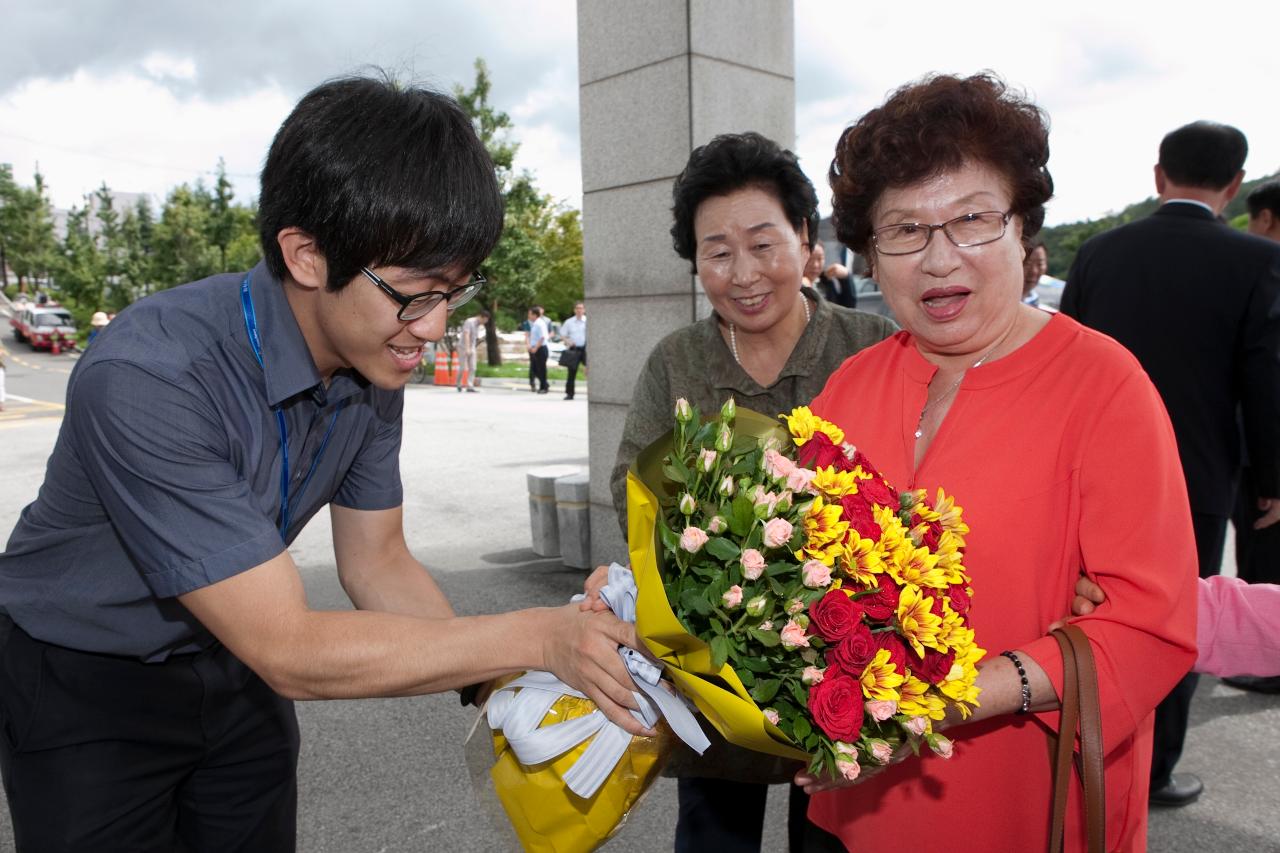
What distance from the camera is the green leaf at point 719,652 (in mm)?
1343

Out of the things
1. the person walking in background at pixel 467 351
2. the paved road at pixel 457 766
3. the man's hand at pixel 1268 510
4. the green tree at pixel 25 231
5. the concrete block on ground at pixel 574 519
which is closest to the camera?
the paved road at pixel 457 766

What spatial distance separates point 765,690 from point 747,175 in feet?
5.89

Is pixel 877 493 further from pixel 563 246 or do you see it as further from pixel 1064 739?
pixel 563 246

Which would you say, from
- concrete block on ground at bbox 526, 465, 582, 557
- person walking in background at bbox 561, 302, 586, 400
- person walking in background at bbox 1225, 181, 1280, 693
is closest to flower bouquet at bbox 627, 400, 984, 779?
person walking in background at bbox 1225, 181, 1280, 693

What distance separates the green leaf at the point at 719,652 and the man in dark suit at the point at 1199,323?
2902 mm

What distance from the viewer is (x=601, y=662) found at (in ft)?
5.37

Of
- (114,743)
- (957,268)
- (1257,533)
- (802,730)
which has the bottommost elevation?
(1257,533)

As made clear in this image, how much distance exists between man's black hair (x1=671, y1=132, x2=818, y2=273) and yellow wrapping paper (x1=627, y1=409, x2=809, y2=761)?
1.50m

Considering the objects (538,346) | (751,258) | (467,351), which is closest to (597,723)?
(751,258)

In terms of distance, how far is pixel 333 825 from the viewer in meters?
3.53

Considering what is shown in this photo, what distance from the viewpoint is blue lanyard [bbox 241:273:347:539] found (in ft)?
5.87

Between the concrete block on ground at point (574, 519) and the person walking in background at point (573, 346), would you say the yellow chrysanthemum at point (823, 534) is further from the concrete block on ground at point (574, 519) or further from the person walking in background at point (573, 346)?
the person walking in background at point (573, 346)

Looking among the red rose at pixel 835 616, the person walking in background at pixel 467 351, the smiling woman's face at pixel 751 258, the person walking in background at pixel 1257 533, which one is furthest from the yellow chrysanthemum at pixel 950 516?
the person walking in background at pixel 467 351

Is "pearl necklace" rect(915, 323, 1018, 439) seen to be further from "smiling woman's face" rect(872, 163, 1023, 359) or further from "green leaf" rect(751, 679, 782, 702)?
"green leaf" rect(751, 679, 782, 702)
